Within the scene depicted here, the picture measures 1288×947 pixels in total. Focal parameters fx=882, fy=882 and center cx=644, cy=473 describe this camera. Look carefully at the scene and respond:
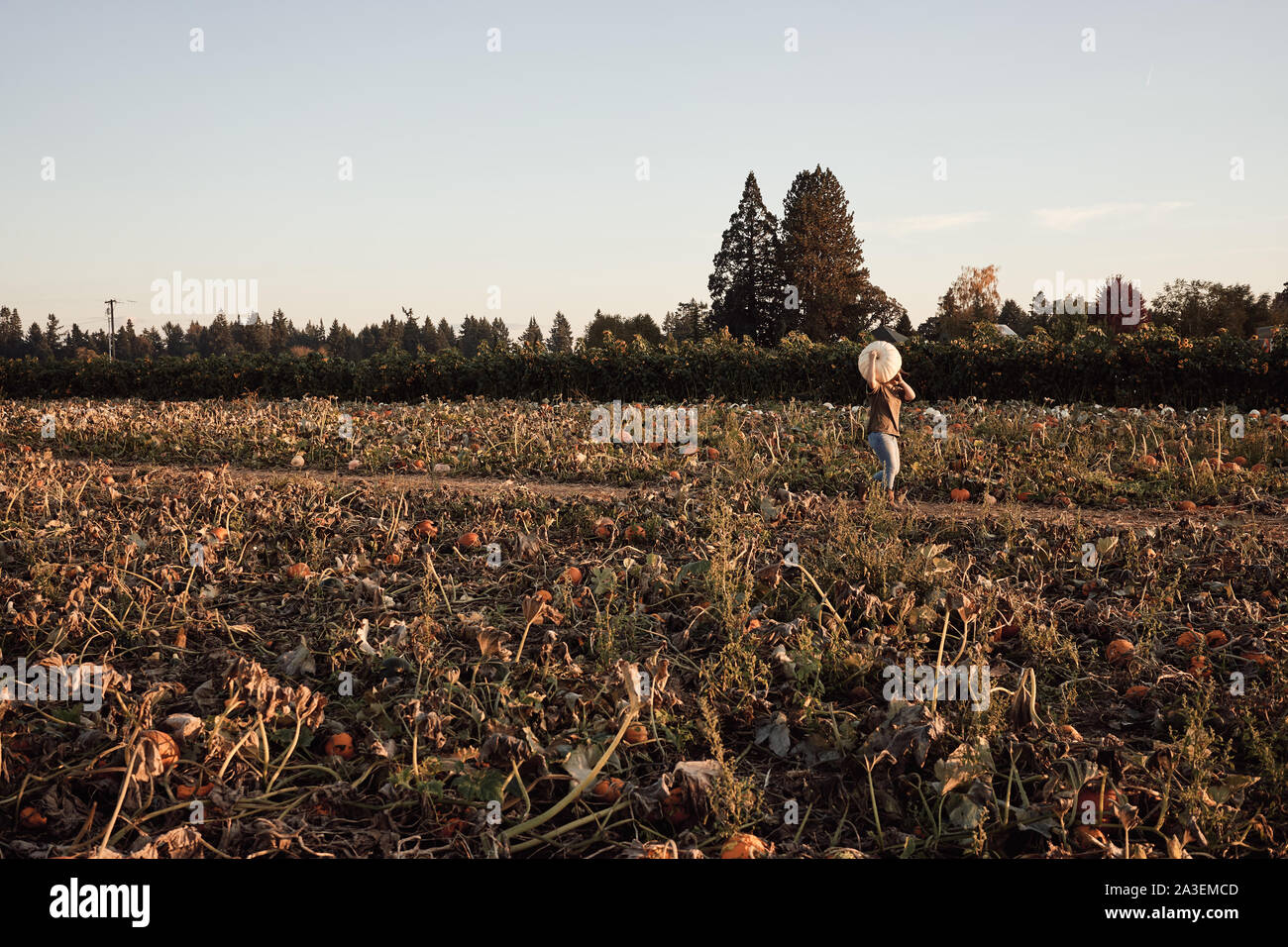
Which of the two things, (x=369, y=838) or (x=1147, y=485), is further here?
(x=1147, y=485)

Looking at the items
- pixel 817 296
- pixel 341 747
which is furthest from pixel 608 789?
pixel 817 296

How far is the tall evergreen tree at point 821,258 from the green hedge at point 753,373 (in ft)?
103

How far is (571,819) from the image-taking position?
2912 millimetres

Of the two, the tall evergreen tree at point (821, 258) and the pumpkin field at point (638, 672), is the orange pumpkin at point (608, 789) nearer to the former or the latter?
the pumpkin field at point (638, 672)

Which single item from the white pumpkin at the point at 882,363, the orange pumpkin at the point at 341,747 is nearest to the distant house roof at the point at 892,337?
the white pumpkin at the point at 882,363

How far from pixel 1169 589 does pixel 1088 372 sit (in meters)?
11.5

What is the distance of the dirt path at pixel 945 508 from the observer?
19.9 ft

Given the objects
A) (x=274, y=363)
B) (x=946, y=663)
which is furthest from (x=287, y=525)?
(x=274, y=363)

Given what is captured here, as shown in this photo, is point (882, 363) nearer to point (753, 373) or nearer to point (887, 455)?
point (887, 455)

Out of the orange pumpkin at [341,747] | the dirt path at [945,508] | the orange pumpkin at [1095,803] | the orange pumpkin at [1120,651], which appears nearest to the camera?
the orange pumpkin at [1095,803]

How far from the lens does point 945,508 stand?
22.0 feet

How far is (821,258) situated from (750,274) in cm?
405

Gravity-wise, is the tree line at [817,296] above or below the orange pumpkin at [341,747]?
above
